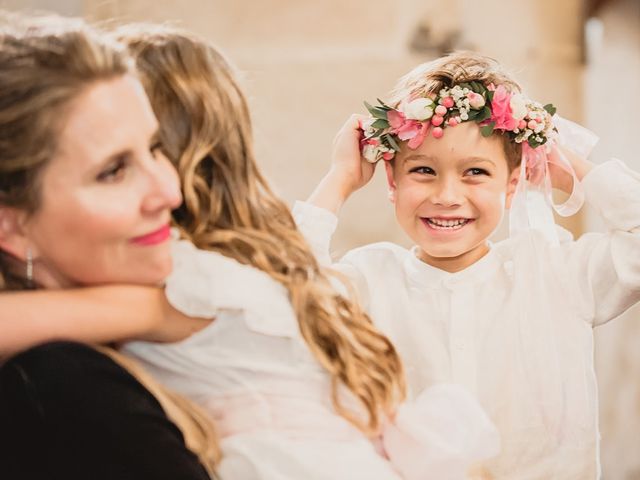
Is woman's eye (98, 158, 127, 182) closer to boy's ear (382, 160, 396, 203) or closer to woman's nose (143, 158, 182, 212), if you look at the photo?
woman's nose (143, 158, 182, 212)

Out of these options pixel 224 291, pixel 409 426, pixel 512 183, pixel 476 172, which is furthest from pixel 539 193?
pixel 224 291

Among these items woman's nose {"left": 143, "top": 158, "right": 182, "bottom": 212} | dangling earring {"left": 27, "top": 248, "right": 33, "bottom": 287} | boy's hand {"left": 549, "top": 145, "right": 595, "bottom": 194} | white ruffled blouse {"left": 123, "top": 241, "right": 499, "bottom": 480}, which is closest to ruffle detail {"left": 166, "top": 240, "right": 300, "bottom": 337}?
white ruffled blouse {"left": 123, "top": 241, "right": 499, "bottom": 480}

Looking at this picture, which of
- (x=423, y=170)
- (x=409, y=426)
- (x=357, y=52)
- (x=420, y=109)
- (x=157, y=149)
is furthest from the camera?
(x=357, y=52)

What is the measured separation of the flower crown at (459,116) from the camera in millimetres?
2404

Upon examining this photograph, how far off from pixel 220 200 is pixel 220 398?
1.17 ft

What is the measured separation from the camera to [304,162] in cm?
512

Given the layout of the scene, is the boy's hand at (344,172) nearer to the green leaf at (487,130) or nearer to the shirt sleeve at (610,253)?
the green leaf at (487,130)

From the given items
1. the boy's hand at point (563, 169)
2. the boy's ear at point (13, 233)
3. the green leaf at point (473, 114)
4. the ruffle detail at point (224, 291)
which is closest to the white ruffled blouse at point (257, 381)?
the ruffle detail at point (224, 291)

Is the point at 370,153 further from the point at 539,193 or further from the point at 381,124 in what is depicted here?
the point at 539,193

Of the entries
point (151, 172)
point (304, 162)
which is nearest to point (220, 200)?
point (151, 172)

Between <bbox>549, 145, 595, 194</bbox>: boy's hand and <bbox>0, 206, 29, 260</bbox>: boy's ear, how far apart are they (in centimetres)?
153

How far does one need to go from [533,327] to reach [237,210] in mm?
1019

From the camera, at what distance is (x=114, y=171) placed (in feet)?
5.14

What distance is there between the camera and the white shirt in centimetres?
244
